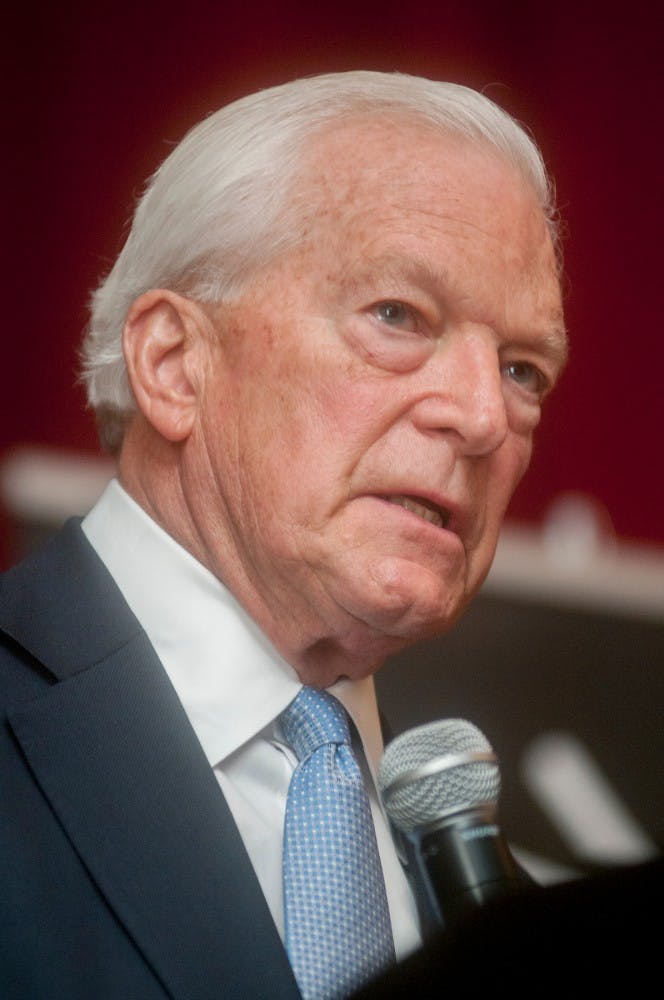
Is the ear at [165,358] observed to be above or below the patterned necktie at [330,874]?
above

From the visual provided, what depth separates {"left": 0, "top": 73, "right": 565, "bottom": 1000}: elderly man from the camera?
3.55 feet

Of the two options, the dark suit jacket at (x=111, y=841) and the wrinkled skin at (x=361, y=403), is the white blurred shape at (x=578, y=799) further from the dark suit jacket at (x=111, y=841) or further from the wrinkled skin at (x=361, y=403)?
the dark suit jacket at (x=111, y=841)

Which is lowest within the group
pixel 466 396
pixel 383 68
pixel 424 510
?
pixel 424 510

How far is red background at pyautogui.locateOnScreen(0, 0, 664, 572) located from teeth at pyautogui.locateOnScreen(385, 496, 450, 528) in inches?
26.9

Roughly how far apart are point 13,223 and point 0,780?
1036 millimetres

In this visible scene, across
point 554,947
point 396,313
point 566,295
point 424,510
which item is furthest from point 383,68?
point 554,947

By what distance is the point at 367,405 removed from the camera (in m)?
1.24

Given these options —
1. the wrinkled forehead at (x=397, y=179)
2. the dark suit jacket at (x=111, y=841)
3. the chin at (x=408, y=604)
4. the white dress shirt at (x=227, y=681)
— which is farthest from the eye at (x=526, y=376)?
the dark suit jacket at (x=111, y=841)

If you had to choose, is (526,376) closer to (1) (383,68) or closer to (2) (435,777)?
(2) (435,777)

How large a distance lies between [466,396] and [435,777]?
14.1 inches

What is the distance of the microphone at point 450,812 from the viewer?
3.42ft

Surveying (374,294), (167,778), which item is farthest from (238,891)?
(374,294)

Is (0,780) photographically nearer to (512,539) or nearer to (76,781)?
(76,781)

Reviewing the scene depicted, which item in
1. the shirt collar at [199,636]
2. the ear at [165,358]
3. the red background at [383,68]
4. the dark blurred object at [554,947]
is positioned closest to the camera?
the dark blurred object at [554,947]
